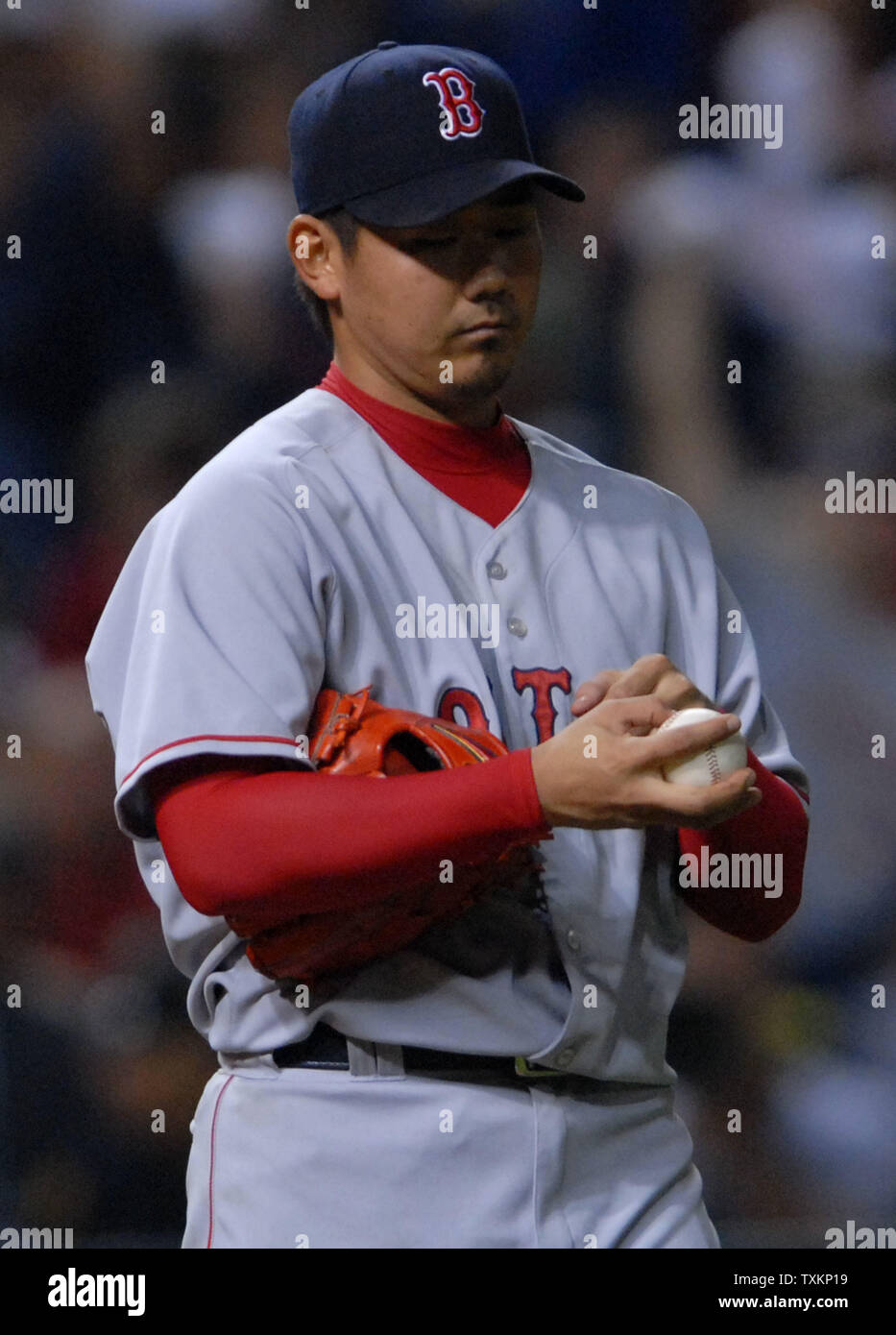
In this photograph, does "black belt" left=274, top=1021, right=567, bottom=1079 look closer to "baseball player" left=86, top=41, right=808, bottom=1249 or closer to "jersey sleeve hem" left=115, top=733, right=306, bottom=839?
"baseball player" left=86, top=41, right=808, bottom=1249

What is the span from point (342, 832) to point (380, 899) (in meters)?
0.06

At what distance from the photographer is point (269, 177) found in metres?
1.85

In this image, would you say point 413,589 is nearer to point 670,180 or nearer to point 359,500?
point 359,500

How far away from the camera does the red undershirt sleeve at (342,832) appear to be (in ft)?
3.14

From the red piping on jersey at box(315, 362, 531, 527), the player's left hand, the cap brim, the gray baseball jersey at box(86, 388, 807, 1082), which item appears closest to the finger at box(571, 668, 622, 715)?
the player's left hand

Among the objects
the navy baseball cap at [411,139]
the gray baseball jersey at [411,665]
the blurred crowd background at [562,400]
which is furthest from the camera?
the blurred crowd background at [562,400]

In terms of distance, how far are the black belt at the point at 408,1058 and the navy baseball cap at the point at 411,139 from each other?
0.52 metres

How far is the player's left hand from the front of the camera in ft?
3.26

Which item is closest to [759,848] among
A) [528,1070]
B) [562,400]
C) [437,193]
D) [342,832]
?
[528,1070]

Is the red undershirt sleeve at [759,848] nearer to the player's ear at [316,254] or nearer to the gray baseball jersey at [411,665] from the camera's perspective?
the gray baseball jersey at [411,665]

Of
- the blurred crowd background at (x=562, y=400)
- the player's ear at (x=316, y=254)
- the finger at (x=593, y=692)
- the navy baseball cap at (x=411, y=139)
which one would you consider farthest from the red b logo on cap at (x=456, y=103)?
the blurred crowd background at (x=562, y=400)

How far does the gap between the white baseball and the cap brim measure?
0.37m

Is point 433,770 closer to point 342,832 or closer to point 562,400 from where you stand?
point 342,832

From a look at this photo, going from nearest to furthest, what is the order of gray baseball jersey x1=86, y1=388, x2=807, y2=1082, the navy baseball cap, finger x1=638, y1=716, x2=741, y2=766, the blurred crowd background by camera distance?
1. finger x1=638, y1=716, x2=741, y2=766
2. gray baseball jersey x1=86, y1=388, x2=807, y2=1082
3. the navy baseball cap
4. the blurred crowd background
